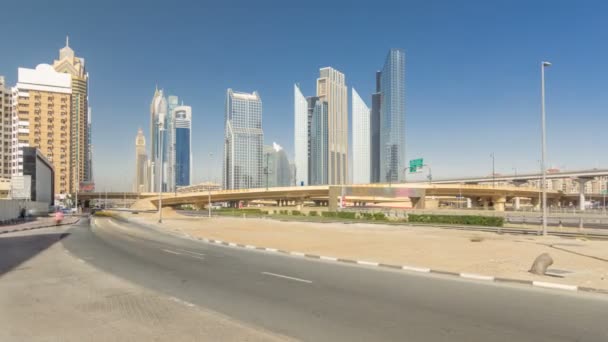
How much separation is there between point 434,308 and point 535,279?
17.7 feet

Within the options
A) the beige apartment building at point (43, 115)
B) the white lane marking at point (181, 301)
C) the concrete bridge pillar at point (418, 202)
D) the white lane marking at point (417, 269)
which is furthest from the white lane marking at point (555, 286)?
the beige apartment building at point (43, 115)

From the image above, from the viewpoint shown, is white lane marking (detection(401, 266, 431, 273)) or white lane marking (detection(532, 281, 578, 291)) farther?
white lane marking (detection(401, 266, 431, 273))

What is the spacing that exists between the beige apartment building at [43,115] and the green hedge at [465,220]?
145410 millimetres

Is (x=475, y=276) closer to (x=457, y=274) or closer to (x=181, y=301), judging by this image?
(x=457, y=274)

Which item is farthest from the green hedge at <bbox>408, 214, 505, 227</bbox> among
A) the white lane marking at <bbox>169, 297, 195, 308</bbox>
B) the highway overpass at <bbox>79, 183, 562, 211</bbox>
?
the white lane marking at <bbox>169, 297, 195, 308</bbox>

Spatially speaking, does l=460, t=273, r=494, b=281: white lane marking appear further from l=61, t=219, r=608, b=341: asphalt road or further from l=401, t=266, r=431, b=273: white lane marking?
l=401, t=266, r=431, b=273: white lane marking

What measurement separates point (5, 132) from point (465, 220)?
168 meters

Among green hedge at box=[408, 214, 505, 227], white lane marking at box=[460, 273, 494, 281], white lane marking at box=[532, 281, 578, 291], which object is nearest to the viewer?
white lane marking at box=[532, 281, 578, 291]

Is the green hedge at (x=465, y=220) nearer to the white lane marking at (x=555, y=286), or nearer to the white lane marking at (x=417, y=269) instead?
the white lane marking at (x=417, y=269)

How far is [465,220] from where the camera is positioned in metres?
43.4

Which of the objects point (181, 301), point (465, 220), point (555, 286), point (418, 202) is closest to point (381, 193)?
point (418, 202)

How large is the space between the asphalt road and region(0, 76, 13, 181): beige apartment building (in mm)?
163015

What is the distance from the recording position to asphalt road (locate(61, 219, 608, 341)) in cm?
746

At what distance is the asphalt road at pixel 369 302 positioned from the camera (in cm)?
746
